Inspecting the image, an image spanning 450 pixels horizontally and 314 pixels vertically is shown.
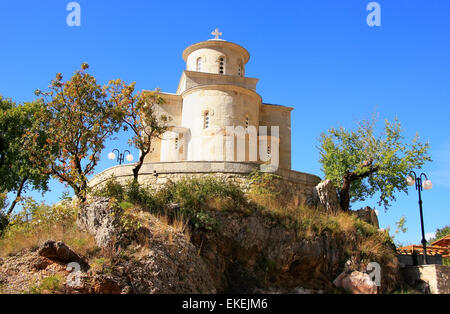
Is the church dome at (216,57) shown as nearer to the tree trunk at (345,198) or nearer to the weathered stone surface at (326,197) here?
the tree trunk at (345,198)

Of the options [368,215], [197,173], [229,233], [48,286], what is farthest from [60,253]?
[368,215]

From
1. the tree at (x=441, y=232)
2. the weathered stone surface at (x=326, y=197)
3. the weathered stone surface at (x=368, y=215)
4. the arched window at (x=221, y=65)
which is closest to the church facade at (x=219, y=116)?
the arched window at (x=221, y=65)

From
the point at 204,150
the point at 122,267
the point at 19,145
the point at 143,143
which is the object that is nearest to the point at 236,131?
the point at 204,150

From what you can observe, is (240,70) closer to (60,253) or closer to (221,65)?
(221,65)

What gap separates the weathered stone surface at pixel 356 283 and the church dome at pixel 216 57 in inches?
618

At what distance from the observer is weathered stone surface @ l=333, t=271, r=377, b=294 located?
14587 millimetres

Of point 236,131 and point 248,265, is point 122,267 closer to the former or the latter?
point 248,265

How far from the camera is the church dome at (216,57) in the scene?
88.1 feet

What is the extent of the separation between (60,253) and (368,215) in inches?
527

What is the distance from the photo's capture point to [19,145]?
76.7 feet

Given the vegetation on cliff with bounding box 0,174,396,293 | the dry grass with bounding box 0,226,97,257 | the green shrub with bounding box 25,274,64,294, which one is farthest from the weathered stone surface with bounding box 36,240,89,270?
the vegetation on cliff with bounding box 0,174,396,293

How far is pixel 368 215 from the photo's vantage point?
1900 cm


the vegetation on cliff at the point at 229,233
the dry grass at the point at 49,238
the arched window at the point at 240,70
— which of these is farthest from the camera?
the arched window at the point at 240,70
